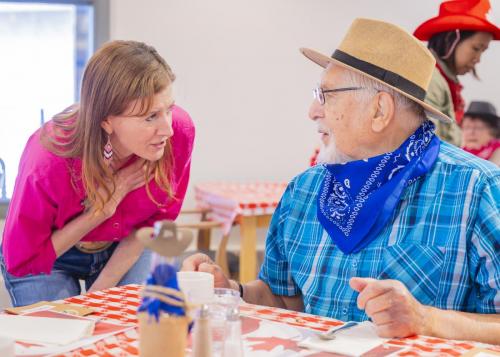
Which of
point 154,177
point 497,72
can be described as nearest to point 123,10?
point 154,177

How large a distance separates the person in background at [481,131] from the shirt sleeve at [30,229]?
2915 millimetres

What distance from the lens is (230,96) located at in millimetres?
5230

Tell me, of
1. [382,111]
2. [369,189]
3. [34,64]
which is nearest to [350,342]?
[369,189]

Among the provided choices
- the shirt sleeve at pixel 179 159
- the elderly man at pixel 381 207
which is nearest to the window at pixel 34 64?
the shirt sleeve at pixel 179 159

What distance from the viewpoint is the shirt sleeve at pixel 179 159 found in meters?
2.54

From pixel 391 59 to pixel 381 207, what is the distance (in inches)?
15.3

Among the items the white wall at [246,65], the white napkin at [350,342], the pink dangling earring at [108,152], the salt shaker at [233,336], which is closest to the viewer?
the salt shaker at [233,336]

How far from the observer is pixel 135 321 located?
5.07 ft

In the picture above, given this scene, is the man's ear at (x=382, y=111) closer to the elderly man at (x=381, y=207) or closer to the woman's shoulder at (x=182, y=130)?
the elderly man at (x=381, y=207)

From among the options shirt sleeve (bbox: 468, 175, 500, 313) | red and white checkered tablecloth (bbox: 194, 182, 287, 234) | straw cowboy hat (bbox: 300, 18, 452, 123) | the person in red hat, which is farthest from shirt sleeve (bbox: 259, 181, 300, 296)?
red and white checkered tablecloth (bbox: 194, 182, 287, 234)

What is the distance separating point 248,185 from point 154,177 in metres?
2.63

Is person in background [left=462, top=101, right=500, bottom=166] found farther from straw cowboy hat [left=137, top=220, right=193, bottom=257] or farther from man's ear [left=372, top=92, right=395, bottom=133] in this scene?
straw cowboy hat [left=137, top=220, right=193, bottom=257]

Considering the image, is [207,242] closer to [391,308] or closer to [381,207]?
[381,207]

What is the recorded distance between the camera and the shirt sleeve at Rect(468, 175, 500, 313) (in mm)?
1638
